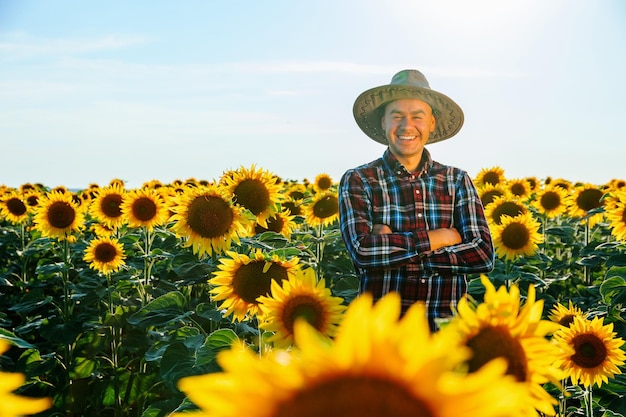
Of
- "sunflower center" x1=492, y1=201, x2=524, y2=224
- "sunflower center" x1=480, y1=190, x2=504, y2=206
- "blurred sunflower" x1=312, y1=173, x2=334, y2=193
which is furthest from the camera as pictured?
"blurred sunflower" x1=312, y1=173, x2=334, y2=193

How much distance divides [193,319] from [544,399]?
122 inches

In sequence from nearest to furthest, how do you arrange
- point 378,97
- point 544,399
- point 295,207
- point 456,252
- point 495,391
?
point 495,391, point 544,399, point 456,252, point 378,97, point 295,207

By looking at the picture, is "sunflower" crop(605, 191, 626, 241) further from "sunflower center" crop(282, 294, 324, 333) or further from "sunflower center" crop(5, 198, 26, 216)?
"sunflower center" crop(5, 198, 26, 216)

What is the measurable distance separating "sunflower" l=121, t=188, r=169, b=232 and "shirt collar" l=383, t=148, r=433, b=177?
373 cm

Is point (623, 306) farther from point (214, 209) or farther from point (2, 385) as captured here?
point (2, 385)

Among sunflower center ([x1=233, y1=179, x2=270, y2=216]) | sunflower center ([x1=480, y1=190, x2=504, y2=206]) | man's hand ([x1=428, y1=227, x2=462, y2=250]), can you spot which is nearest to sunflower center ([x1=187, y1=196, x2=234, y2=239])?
sunflower center ([x1=233, y1=179, x2=270, y2=216])

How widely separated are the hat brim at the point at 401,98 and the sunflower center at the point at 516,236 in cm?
262

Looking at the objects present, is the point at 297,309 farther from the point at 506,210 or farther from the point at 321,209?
the point at 321,209

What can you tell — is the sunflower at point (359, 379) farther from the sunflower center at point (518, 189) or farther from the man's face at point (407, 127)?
the sunflower center at point (518, 189)

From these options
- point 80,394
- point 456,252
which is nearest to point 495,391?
point 456,252

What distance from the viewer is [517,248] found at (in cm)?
629

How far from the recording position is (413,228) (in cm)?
342

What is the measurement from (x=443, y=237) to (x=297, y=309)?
1.17 m

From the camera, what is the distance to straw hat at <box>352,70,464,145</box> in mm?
3555
